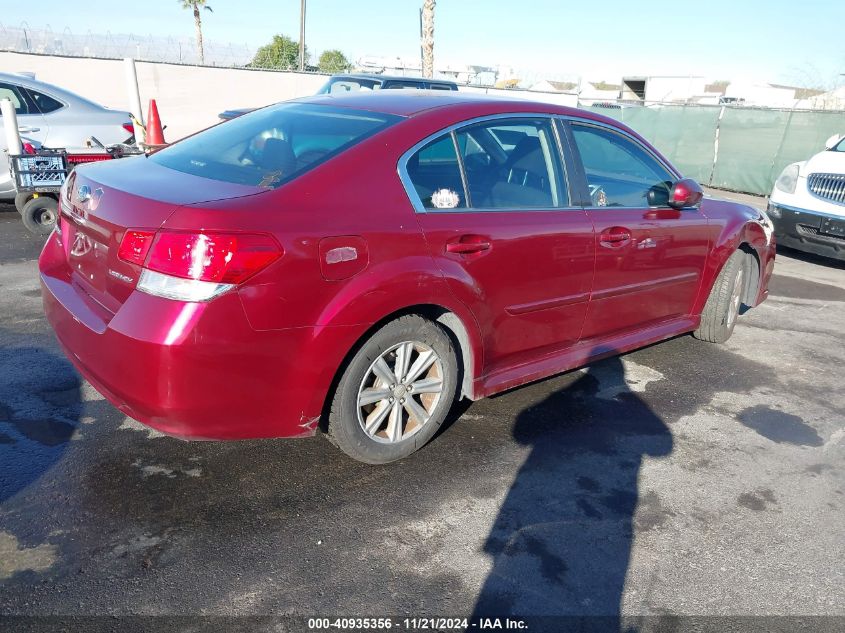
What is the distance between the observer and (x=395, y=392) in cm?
322

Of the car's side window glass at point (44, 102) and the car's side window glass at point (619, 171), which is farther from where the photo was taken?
the car's side window glass at point (44, 102)

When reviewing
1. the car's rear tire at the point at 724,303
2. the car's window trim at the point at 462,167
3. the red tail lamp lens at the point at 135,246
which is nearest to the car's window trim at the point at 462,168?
the car's window trim at the point at 462,167

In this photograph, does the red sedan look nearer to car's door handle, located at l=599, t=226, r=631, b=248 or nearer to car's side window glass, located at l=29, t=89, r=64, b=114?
car's door handle, located at l=599, t=226, r=631, b=248

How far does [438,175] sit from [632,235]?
142cm

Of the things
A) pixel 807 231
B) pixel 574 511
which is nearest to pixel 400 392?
pixel 574 511

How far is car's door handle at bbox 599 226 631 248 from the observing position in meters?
3.89

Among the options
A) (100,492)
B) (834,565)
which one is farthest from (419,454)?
(834,565)

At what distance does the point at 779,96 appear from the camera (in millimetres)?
46969

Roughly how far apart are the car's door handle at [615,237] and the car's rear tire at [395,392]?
119 cm

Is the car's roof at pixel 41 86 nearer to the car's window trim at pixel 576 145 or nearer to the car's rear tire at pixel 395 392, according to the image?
the car's window trim at pixel 576 145

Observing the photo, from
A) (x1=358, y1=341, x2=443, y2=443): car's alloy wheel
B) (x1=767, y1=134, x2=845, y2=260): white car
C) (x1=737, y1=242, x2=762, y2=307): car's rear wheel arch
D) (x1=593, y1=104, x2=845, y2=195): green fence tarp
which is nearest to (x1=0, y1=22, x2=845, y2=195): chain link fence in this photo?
(x1=593, y1=104, x2=845, y2=195): green fence tarp

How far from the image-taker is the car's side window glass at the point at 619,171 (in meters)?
4.00

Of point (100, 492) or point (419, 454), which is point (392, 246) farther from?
point (100, 492)

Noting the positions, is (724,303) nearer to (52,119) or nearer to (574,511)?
(574,511)
